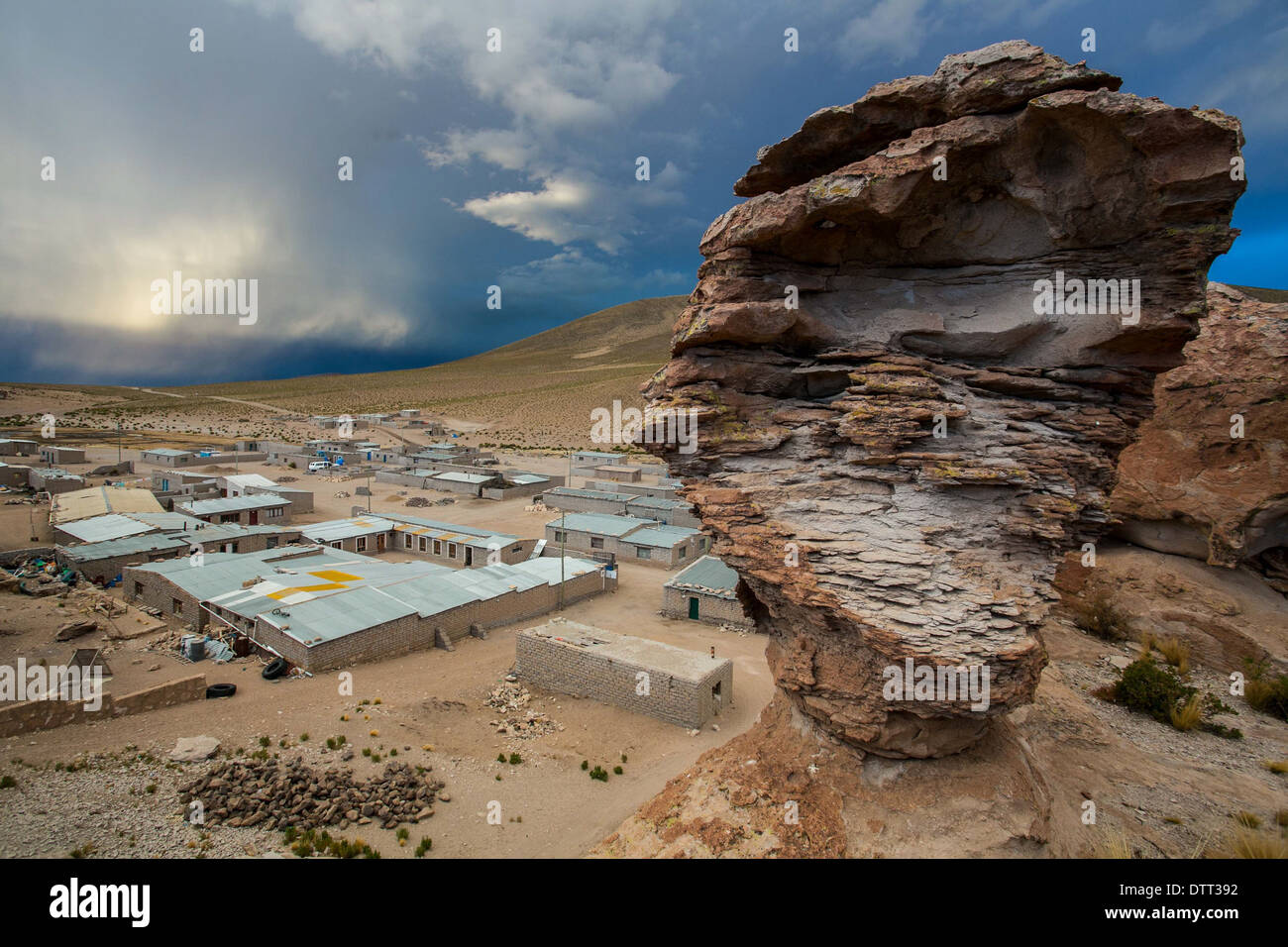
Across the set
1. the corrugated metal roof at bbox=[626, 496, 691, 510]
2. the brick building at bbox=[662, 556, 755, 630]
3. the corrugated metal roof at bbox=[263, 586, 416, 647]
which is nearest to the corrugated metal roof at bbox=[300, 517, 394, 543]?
the corrugated metal roof at bbox=[263, 586, 416, 647]

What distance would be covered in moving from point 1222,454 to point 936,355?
18.0m

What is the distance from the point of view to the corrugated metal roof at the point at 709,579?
29.2 m

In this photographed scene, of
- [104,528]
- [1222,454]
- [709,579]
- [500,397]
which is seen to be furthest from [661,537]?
[500,397]

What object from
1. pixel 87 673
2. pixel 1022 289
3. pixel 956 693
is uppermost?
pixel 1022 289

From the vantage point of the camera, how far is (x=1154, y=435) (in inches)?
891

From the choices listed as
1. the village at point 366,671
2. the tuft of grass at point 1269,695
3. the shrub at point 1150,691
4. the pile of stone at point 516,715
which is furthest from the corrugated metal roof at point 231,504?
the tuft of grass at point 1269,695

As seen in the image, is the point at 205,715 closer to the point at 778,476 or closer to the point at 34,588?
the point at 34,588

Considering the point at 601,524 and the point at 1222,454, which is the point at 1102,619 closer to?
the point at 1222,454

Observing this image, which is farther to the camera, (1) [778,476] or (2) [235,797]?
(2) [235,797]

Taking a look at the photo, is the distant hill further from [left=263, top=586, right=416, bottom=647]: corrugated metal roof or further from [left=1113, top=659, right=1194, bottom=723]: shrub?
[left=1113, top=659, right=1194, bottom=723]: shrub

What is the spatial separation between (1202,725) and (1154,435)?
1119 centimetres

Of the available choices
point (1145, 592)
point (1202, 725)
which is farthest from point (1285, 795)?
point (1145, 592)

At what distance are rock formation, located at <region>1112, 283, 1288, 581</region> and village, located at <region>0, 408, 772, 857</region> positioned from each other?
15872 mm

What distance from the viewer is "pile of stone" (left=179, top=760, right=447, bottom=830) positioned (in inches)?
536
